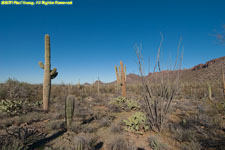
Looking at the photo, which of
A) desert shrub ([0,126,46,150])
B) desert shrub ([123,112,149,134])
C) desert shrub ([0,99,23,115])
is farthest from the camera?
desert shrub ([0,99,23,115])

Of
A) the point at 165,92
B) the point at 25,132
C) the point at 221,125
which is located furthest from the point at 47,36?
the point at 221,125

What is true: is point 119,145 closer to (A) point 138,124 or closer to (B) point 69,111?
(A) point 138,124

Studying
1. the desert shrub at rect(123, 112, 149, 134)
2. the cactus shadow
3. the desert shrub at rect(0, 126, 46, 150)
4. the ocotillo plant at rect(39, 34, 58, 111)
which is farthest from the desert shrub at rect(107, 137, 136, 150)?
the ocotillo plant at rect(39, 34, 58, 111)

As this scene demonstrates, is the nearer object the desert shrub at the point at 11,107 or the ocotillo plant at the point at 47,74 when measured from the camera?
the desert shrub at the point at 11,107

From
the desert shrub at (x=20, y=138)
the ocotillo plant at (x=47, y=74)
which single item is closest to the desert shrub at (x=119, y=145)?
the desert shrub at (x=20, y=138)

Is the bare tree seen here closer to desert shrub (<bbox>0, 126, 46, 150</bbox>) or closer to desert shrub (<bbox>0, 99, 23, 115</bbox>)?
desert shrub (<bbox>0, 126, 46, 150</bbox>)

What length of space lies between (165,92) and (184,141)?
135 centimetres

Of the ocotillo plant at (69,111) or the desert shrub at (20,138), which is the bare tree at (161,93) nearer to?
the ocotillo plant at (69,111)

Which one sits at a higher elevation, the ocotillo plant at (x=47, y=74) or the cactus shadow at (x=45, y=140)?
the ocotillo plant at (x=47, y=74)

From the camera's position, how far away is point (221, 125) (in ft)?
11.8

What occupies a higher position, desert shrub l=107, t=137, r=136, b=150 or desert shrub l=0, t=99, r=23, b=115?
desert shrub l=0, t=99, r=23, b=115

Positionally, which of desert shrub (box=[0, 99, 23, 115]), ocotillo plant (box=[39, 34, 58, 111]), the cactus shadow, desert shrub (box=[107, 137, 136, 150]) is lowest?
the cactus shadow

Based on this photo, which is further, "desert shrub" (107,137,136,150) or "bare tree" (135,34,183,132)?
"bare tree" (135,34,183,132)

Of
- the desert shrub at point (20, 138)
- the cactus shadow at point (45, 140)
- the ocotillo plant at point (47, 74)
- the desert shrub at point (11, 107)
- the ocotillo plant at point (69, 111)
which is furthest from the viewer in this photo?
the ocotillo plant at point (47, 74)
